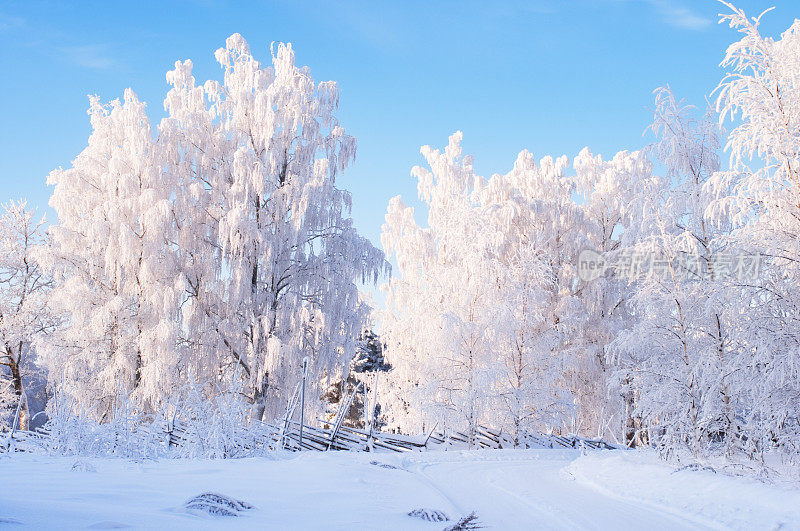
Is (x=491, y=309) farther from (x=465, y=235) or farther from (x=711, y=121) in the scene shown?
(x=711, y=121)

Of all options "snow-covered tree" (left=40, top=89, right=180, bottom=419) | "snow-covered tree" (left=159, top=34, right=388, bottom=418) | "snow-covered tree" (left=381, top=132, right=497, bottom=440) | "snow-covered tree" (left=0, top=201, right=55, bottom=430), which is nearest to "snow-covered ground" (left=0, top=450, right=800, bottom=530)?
"snow-covered tree" (left=381, top=132, right=497, bottom=440)

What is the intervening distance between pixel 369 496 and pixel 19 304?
775 inches

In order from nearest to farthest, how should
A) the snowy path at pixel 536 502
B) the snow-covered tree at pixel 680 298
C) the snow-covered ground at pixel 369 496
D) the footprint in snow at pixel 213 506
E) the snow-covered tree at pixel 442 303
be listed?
1. the snow-covered ground at pixel 369 496
2. the footprint in snow at pixel 213 506
3. the snowy path at pixel 536 502
4. the snow-covered tree at pixel 680 298
5. the snow-covered tree at pixel 442 303

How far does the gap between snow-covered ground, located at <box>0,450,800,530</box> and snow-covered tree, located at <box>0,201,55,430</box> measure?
1438cm

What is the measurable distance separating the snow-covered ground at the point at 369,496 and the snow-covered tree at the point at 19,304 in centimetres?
1438

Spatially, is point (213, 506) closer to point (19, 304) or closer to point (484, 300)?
point (484, 300)

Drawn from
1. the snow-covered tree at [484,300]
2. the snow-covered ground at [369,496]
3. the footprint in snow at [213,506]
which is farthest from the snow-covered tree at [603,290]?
the footprint in snow at [213,506]

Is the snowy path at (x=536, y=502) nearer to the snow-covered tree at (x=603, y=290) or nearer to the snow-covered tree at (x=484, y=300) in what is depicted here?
the snow-covered tree at (x=484, y=300)

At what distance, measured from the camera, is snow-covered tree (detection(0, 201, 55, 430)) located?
60.9ft

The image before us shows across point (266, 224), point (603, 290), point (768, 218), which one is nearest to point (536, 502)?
point (768, 218)

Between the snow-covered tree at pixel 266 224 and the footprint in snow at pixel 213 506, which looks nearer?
the footprint in snow at pixel 213 506

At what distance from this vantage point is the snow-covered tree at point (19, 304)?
18.6 m

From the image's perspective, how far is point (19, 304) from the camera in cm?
1977

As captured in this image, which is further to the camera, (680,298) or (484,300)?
(484,300)
